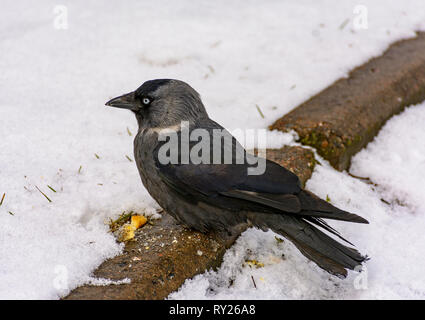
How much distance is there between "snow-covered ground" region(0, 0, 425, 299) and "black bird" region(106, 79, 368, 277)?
0.23 m

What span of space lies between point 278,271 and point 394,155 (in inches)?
74.0

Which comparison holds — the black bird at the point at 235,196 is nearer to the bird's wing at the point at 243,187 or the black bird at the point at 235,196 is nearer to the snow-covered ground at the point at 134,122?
the bird's wing at the point at 243,187

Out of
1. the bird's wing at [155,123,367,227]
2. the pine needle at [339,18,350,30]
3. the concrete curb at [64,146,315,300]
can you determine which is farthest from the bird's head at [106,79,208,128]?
the pine needle at [339,18,350,30]

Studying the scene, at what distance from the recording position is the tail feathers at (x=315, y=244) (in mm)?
3170

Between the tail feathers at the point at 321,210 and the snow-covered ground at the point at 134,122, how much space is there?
0.43 m

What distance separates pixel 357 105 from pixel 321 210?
1963 millimetres

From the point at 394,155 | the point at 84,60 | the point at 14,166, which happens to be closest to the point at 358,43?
the point at 394,155

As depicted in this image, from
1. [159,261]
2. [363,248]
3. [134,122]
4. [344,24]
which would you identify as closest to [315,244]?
[363,248]

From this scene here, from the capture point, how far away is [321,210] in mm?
3102

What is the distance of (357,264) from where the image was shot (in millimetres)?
3182

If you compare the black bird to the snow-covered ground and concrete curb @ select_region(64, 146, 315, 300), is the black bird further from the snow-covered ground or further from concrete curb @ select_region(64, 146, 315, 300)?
the snow-covered ground

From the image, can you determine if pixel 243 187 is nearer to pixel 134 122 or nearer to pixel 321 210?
pixel 321 210

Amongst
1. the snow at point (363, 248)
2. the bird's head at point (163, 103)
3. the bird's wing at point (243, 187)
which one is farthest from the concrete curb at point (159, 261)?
the bird's head at point (163, 103)
